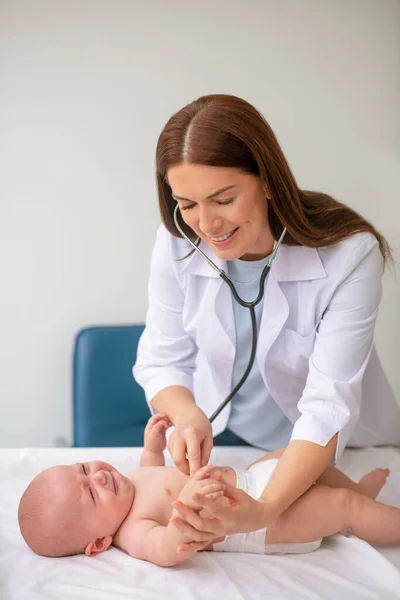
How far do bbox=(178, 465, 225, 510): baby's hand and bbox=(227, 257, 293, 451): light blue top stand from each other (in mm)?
550

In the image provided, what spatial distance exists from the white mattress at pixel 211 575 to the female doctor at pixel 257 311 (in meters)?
0.14

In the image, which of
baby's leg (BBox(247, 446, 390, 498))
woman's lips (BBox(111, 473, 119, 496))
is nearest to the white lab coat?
baby's leg (BBox(247, 446, 390, 498))

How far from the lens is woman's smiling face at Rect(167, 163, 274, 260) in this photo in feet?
4.48

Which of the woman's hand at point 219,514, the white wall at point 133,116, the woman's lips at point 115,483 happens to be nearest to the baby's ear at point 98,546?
the woman's lips at point 115,483

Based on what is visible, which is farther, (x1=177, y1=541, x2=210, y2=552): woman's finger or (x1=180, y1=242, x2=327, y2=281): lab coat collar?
(x1=180, y1=242, x2=327, y2=281): lab coat collar

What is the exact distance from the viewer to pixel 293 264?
162cm

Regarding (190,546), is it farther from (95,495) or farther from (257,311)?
(257,311)

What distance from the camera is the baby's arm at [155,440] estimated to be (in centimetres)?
170

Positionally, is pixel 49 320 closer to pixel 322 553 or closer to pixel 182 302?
pixel 182 302

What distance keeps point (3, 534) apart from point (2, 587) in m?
0.21

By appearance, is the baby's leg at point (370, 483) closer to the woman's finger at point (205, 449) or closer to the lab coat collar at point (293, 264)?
the woman's finger at point (205, 449)

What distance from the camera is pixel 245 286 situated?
1.71 metres

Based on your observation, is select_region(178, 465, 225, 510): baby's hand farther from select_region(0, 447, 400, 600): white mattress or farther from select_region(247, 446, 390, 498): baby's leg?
select_region(247, 446, 390, 498): baby's leg

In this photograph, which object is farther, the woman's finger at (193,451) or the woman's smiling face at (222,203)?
the woman's finger at (193,451)
